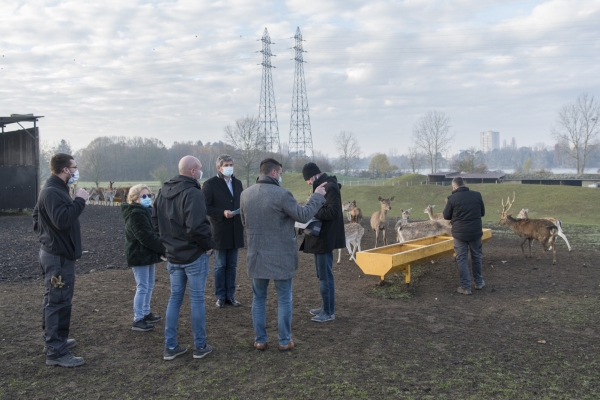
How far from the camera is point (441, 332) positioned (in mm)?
6164

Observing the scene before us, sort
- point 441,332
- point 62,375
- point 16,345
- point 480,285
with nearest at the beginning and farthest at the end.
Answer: point 62,375, point 16,345, point 441,332, point 480,285

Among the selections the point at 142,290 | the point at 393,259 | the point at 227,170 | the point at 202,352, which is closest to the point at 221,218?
the point at 227,170

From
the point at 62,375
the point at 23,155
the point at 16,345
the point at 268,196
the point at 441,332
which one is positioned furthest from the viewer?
the point at 23,155

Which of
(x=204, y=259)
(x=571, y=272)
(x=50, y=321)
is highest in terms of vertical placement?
(x=204, y=259)

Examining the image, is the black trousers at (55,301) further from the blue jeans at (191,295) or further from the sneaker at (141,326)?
the sneaker at (141,326)

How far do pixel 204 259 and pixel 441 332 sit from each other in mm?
3133

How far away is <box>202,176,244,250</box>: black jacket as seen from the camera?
23.2ft

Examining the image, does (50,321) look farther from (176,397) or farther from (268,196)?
(268,196)

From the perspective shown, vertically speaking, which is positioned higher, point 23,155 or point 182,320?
point 23,155

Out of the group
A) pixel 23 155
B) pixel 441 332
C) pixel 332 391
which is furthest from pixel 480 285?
pixel 23 155

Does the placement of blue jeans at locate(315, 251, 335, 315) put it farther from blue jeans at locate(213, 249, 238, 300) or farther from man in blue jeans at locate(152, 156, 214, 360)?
man in blue jeans at locate(152, 156, 214, 360)

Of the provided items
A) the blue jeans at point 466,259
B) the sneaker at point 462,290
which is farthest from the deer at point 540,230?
the sneaker at point 462,290

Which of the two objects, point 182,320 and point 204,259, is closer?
point 204,259

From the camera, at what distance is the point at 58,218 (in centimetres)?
482
